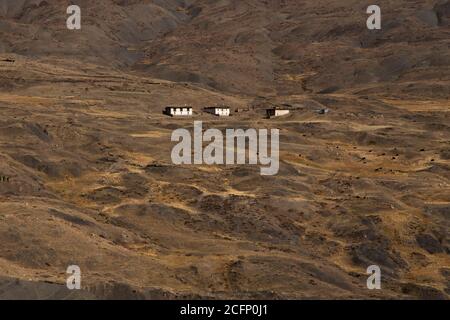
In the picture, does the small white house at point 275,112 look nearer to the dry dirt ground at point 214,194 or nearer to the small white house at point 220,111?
the dry dirt ground at point 214,194

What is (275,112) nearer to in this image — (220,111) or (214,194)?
(220,111)

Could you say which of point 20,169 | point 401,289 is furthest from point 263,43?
point 401,289

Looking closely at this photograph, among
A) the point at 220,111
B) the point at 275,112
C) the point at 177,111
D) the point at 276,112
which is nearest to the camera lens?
the point at 177,111

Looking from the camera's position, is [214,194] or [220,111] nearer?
[214,194]

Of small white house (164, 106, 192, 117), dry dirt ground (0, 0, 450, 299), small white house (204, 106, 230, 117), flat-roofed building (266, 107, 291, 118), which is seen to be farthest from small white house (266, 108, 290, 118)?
small white house (164, 106, 192, 117)

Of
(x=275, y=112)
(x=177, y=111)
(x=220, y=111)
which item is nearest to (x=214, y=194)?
(x=177, y=111)

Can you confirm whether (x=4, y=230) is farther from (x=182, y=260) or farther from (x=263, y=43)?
(x=263, y=43)
